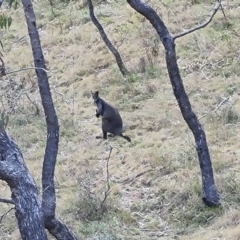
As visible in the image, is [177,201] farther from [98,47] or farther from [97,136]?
[98,47]

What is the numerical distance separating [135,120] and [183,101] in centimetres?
404

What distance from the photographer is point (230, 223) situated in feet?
25.4

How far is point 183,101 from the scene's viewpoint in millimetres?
8031

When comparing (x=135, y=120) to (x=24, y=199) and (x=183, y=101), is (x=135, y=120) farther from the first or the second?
(x=24, y=199)

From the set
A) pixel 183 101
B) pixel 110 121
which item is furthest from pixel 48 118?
pixel 110 121

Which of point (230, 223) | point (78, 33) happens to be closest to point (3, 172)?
point (230, 223)

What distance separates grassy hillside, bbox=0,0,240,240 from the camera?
8547 mm

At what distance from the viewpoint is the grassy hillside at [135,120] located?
8547 mm

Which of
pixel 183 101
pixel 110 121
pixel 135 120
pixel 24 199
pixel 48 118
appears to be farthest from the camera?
pixel 135 120

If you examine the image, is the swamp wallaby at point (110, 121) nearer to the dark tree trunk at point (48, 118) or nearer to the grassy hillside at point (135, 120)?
the grassy hillside at point (135, 120)

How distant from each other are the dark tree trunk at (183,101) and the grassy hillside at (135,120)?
23cm

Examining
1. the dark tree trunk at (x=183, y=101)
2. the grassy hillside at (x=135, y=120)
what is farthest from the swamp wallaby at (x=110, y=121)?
the dark tree trunk at (x=183, y=101)

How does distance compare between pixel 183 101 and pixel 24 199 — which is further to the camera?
pixel 183 101

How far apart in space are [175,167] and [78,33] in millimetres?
7319
